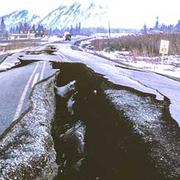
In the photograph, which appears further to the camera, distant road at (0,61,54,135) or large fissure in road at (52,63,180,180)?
distant road at (0,61,54,135)

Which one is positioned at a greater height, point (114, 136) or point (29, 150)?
point (29, 150)

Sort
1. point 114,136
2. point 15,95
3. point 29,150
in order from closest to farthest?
point 29,150 → point 114,136 → point 15,95

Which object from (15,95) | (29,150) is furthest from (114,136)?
(15,95)

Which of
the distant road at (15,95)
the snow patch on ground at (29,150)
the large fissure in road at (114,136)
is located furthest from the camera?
the distant road at (15,95)

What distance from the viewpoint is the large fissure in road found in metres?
5.95

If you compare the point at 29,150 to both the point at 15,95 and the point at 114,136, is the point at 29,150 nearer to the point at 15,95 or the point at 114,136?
the point at 114,136

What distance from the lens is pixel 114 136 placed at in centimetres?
729

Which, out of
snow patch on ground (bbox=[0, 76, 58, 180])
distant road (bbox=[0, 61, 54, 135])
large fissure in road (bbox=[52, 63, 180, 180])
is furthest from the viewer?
distant road (bbox=[0, 61, 54, 135])

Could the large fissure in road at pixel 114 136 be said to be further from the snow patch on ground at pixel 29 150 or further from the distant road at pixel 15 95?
the distant road at pixel 15 95

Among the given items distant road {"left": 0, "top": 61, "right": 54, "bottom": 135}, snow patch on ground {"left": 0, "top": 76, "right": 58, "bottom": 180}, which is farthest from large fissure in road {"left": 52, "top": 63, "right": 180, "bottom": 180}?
distant road {"left": 0, "top": 61, "right": 54, "bottom": 135}

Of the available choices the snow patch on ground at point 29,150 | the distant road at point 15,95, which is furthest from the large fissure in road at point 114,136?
the distant road at point 15,95

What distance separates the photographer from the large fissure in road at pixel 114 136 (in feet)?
19.5

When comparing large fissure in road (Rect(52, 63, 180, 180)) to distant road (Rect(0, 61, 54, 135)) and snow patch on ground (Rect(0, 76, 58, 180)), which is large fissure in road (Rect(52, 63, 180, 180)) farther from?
distant road (Rect(0, 61, 54, 135))

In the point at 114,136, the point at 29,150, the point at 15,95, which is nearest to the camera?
the point at 29,150
